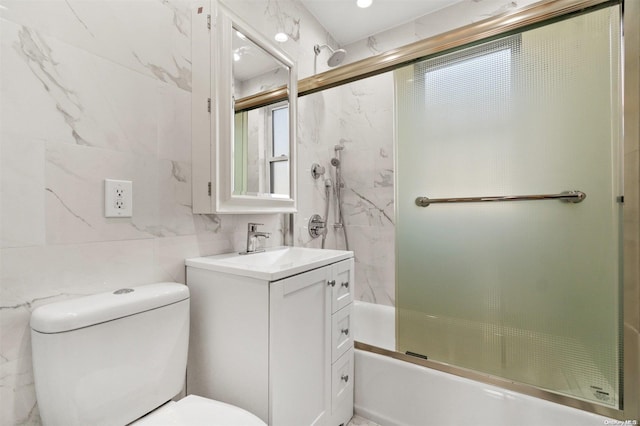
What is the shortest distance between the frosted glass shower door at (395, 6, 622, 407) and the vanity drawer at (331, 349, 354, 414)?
414 millimetres

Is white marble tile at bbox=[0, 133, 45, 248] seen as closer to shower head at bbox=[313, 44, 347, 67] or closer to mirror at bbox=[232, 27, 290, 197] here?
mirror at bbox=[232, 27, 290, 197]

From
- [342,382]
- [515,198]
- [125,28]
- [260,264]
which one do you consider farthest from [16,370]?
[515,198]

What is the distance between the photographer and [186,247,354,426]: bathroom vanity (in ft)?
3.14

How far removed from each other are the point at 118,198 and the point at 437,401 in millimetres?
1571

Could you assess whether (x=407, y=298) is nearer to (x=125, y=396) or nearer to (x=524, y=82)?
(x=524, y=82)

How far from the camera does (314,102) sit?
208cm

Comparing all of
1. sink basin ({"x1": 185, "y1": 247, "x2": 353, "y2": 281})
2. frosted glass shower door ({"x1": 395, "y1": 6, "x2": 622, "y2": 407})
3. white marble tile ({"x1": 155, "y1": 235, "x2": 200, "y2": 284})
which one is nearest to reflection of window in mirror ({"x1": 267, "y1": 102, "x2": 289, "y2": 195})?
sink basin ({"x1": 185, "y1": 247, "x2": 353, "y2": 281})

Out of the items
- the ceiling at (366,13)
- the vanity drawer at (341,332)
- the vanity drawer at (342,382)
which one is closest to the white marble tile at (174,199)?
the vanity drawer at (341,332)

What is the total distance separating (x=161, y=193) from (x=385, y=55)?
1273 millimetres

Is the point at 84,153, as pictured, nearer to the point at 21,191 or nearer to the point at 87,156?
the point at 87,156

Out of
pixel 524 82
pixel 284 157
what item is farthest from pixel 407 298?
pixel 524 82

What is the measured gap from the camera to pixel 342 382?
140cm

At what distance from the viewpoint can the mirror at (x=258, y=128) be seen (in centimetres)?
132

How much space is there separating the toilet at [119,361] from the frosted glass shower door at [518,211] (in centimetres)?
123
